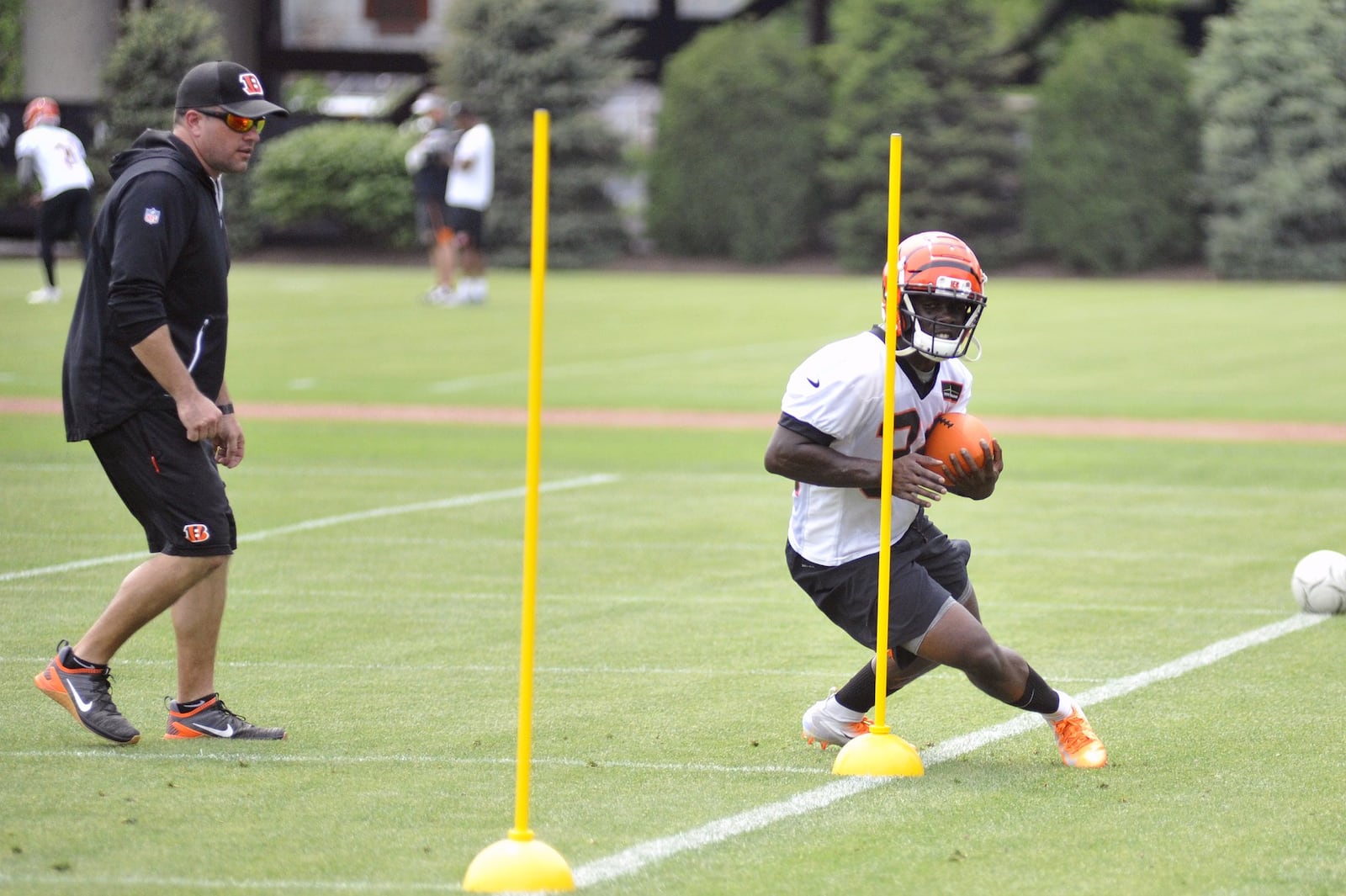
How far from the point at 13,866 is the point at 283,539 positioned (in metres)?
6.42

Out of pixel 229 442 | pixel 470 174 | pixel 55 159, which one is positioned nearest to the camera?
pixel 229 442

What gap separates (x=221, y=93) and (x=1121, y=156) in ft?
117

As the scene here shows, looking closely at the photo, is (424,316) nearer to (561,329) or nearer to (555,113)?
(561,329)

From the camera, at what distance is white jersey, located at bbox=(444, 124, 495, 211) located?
28547mm

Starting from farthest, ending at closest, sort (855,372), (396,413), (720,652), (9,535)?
(396,413)
(9,535)
(720,652)
(855,372)

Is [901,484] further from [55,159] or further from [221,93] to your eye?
[55,159]

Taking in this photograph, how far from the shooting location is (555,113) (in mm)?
41188

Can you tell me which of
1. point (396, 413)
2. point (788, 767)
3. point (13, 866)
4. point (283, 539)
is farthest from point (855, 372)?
point (396, 413)

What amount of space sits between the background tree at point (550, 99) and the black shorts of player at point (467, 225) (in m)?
11.7

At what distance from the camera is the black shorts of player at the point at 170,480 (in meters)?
6.66

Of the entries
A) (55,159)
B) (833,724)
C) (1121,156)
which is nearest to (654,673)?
(833,724)

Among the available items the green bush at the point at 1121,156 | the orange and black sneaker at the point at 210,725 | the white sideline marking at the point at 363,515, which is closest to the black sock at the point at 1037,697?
the orange and black sneaker at the point at 210,725

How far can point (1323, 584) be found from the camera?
9.61 meters

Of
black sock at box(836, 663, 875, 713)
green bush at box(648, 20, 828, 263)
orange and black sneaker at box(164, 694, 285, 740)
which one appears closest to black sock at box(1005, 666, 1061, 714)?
black sock at box(836, 663, 875, 713)
